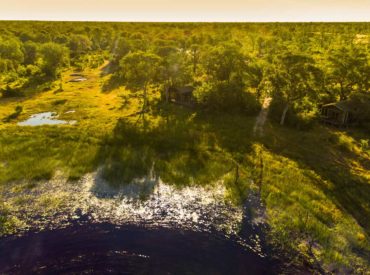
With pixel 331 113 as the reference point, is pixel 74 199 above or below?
below

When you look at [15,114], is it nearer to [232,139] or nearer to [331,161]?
[232,139]

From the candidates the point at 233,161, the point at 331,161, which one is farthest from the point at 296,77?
the point at 233,161

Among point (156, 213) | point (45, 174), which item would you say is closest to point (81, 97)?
point (45, 174)

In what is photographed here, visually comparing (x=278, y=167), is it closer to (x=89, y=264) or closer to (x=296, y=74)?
(x=296, y=74)

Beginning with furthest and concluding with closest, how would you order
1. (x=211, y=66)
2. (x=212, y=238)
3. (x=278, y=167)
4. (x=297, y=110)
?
(x=211, y=66) → (x=297, y=110) → (x=278, y=167) → (x=212, y=238)

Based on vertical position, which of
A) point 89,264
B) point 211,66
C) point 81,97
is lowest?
point 89,264
